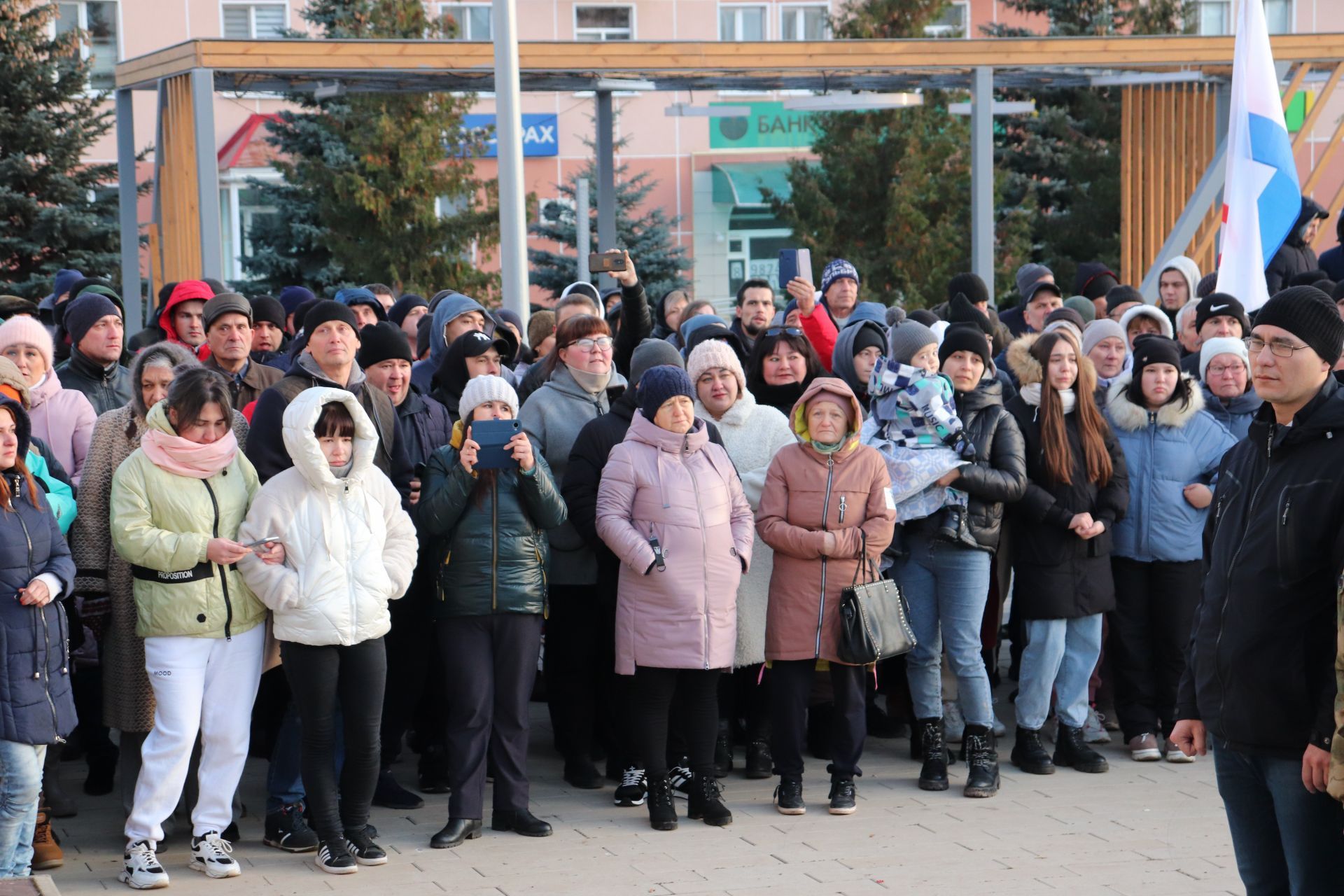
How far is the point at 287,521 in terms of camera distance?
582 cm

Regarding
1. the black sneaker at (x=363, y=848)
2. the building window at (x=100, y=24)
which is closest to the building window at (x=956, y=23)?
the building window at (x=100, y=24)

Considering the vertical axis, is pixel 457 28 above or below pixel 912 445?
above

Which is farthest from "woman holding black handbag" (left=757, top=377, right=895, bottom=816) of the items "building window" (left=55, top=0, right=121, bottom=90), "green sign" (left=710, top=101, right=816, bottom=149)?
"building window" (left=55, top=0, right=121, bottom=90)

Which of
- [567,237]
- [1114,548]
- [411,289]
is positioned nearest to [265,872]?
[1114,548]

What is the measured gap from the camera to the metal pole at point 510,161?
34.3 feet

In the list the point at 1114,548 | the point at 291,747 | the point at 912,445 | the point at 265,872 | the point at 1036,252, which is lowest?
the point at 265,872

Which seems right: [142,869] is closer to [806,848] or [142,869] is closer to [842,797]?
[806,848]

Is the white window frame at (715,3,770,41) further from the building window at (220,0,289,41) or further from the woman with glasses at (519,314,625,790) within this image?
the woman with glasses at (519,314,625,790)

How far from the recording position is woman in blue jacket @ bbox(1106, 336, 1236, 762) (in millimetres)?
7457

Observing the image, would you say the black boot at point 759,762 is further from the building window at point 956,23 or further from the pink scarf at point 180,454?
the building window at point 956,23

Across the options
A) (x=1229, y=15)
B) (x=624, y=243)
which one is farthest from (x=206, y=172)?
(x=1229, y=15)

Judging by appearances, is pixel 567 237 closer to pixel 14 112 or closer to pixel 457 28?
pixel 457 28

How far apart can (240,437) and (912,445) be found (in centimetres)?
287

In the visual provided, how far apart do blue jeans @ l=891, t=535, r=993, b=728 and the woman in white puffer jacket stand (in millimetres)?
2317
